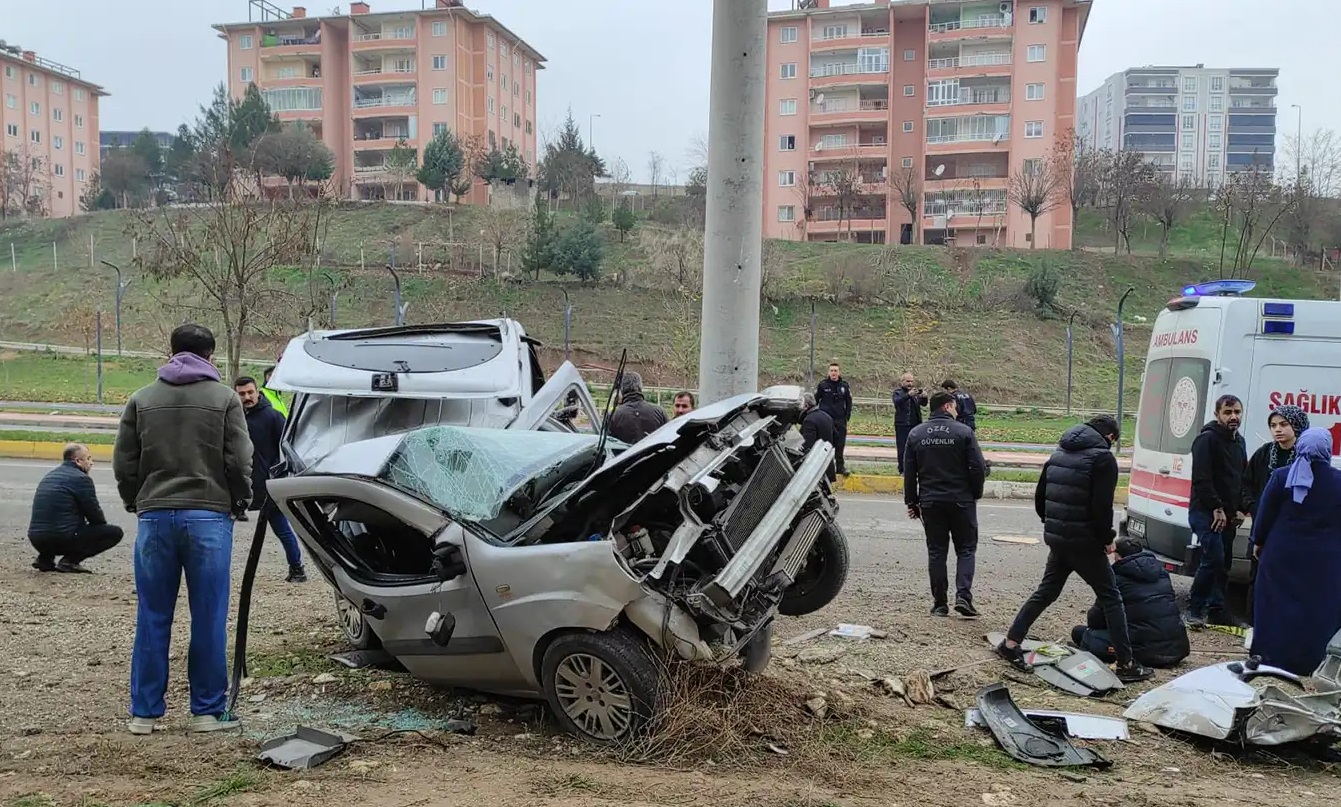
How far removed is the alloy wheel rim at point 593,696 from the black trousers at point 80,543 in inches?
231

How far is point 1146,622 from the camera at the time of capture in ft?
20.9

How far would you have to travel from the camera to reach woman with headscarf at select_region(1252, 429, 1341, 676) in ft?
19.5

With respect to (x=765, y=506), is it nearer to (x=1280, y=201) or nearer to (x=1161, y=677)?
(x=1161, y=677)

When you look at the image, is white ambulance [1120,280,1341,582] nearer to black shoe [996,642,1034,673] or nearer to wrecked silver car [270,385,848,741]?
black shoe [996,642,1034,673]

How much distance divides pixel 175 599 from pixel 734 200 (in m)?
4.54

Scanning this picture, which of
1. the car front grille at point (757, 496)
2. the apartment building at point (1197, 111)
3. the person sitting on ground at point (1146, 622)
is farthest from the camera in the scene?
the apartment building at point (1197, 111)

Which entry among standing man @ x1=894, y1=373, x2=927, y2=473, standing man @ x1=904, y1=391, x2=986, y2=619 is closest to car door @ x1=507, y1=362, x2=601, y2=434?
standing man @ x1=904, y1=391, x2=986, y2=619

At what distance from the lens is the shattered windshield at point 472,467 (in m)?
4.73

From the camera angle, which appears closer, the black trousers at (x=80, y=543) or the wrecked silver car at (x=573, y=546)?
the wrecked silver car at (x=573, y=546)

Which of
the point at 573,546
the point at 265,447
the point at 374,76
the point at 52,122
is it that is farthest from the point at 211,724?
the point at 52,122

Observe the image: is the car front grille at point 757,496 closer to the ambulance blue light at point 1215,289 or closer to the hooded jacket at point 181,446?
the hooded jacket at point 181,446

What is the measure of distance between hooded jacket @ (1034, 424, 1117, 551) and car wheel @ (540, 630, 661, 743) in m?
3.24

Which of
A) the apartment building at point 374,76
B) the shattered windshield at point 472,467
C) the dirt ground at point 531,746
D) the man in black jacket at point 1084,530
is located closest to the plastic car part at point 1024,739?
the dirt ground at point 531,746

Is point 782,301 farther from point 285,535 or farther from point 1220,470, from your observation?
point 285,535
